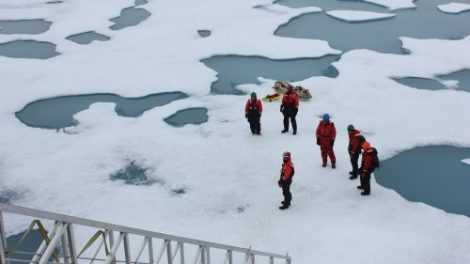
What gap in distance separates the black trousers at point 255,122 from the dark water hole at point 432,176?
3099mm

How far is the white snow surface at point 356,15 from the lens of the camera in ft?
76.4

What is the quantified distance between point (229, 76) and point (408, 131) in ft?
21.5

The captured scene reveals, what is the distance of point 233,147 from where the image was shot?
11648mm

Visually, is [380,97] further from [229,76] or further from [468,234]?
[468,234]

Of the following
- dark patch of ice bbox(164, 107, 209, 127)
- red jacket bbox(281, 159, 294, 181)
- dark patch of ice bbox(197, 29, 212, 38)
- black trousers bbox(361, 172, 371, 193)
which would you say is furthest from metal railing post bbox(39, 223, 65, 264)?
dark patch of ice bbox(197, 29, 212, 38)

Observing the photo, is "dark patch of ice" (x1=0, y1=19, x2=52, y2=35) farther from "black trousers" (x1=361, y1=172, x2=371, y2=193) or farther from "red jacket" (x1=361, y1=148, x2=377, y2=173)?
"red jacket" (x1=361, y1=148, x2=377, y2=173)

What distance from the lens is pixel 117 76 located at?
53.9 feet

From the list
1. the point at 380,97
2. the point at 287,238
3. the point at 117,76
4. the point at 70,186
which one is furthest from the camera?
the point at 117,76

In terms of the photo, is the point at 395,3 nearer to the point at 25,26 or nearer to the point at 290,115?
the point at 290,115

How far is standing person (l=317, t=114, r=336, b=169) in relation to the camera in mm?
9922

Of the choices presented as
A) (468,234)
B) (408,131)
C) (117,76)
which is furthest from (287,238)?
(117,76)

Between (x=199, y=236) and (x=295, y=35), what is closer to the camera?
(x=199, y=236)

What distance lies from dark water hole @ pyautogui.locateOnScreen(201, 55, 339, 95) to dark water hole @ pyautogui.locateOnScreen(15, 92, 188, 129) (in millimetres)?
1773

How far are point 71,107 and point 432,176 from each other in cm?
1023
